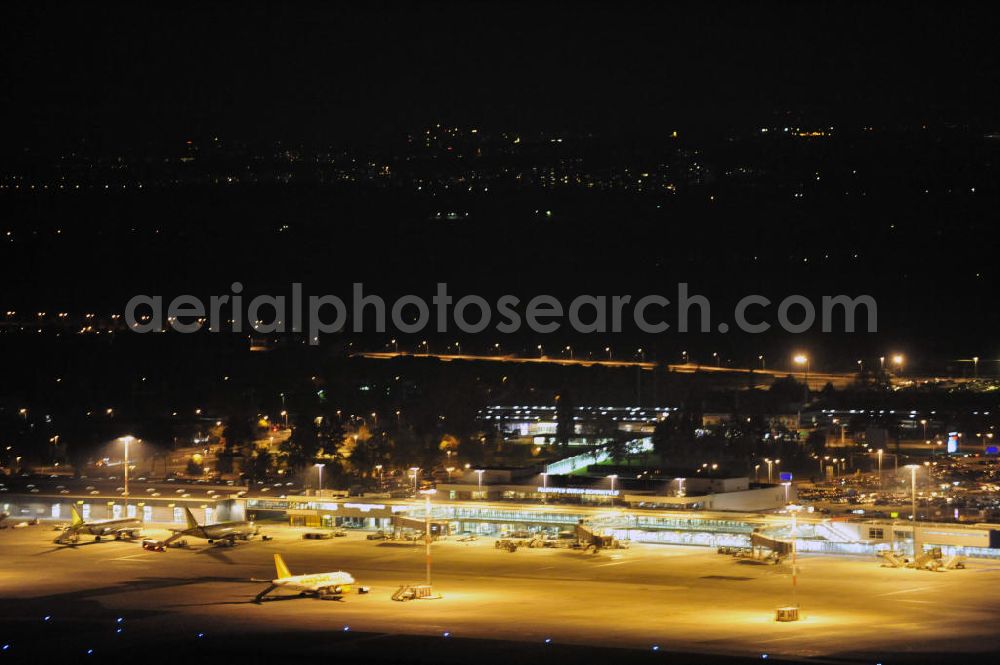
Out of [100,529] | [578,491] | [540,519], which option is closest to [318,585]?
[540,519]

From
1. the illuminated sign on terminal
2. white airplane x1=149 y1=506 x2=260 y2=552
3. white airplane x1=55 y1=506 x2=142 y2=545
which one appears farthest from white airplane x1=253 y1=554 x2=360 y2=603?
the illuminated sign on terminal

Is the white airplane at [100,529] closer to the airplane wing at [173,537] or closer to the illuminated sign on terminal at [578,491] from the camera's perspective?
the airplane wing at [173,537]

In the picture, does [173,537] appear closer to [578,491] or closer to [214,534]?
[214,534]

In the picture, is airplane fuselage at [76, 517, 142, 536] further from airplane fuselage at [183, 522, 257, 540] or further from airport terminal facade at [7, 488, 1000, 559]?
airport terminal facade at [7, 488, 1000, 559]

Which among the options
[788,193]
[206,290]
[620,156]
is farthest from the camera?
[620,156]

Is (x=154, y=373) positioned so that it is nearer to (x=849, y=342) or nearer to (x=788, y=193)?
(x=849, y=342)

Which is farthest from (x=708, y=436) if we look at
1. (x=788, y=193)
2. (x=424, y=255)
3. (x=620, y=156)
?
(x=620, y=156)
